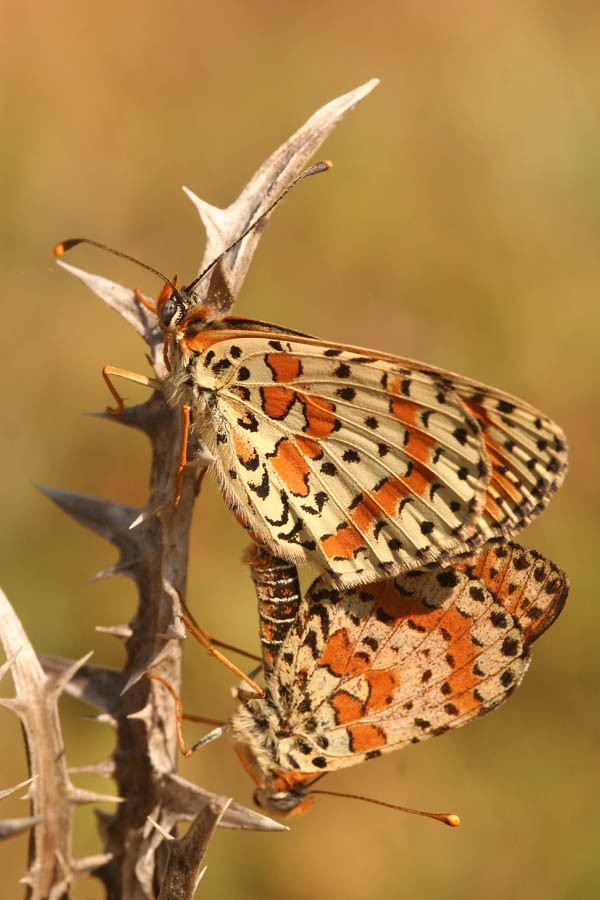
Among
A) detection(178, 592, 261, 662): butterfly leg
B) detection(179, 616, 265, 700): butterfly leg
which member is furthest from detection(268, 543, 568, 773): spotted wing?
detection(178, 592, 261, 662): butterfly leg

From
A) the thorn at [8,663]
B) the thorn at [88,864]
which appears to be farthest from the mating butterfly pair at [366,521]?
the thorn at [8,663]

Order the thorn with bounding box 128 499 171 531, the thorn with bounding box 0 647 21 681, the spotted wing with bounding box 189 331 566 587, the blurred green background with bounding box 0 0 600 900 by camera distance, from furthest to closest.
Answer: the blurred green background with bounding box 0 0 600 900 < the spotted wing with bounding box 189 331 566 587 < the thorn with bounding box 128 499 171 531 < the thorn with bounding box 0 647 21 681

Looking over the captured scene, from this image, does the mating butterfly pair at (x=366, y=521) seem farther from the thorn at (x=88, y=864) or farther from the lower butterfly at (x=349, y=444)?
the thorn at (x=88, y=864)

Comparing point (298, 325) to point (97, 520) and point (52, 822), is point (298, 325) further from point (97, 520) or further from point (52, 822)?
point (52, 822)

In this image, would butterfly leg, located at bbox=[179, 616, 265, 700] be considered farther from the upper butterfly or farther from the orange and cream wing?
the upper butterfly

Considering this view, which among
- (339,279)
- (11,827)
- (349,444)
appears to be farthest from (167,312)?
(339,279)

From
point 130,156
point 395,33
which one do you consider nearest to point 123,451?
point 130,156

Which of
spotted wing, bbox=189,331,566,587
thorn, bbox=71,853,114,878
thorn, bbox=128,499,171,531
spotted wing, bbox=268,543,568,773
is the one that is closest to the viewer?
thorn, bbox=128,499,171,531

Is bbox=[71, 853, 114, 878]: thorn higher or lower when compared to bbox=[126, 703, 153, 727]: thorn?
lower
